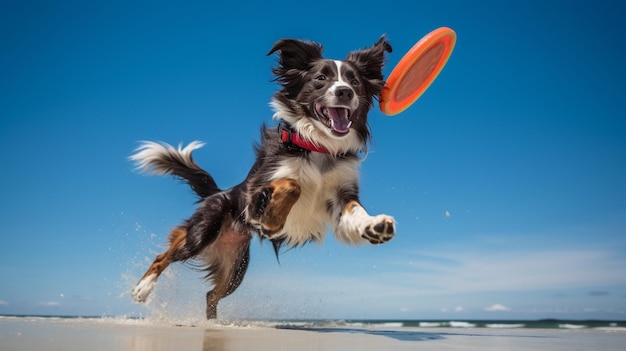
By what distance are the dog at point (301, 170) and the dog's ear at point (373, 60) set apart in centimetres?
1

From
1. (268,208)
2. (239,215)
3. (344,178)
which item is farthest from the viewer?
(239,215)

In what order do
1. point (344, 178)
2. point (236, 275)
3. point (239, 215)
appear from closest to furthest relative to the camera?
point (344, 178) → point (239, 215) → point (236, 275)

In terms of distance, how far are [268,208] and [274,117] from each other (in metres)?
1.11

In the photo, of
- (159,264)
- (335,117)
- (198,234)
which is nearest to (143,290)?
(159,264)

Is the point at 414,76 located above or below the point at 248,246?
above

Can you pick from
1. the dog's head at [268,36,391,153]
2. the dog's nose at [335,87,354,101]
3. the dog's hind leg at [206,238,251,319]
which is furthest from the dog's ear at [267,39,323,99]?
the dog's hind leg at [206,238,251,319]

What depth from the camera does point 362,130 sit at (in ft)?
20.2

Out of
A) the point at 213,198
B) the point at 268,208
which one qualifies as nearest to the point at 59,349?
the point at 268,208

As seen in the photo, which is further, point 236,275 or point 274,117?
point 236,275

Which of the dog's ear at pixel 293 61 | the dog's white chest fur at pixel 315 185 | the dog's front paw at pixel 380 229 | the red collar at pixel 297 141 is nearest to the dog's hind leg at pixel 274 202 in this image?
the dog's white chest fur at pixel 315 185

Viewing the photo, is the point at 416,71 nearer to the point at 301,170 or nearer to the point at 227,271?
the point at 301,170

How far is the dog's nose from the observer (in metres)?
5.61

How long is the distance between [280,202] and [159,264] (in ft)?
6.30

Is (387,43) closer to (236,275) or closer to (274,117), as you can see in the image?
(274,117)
